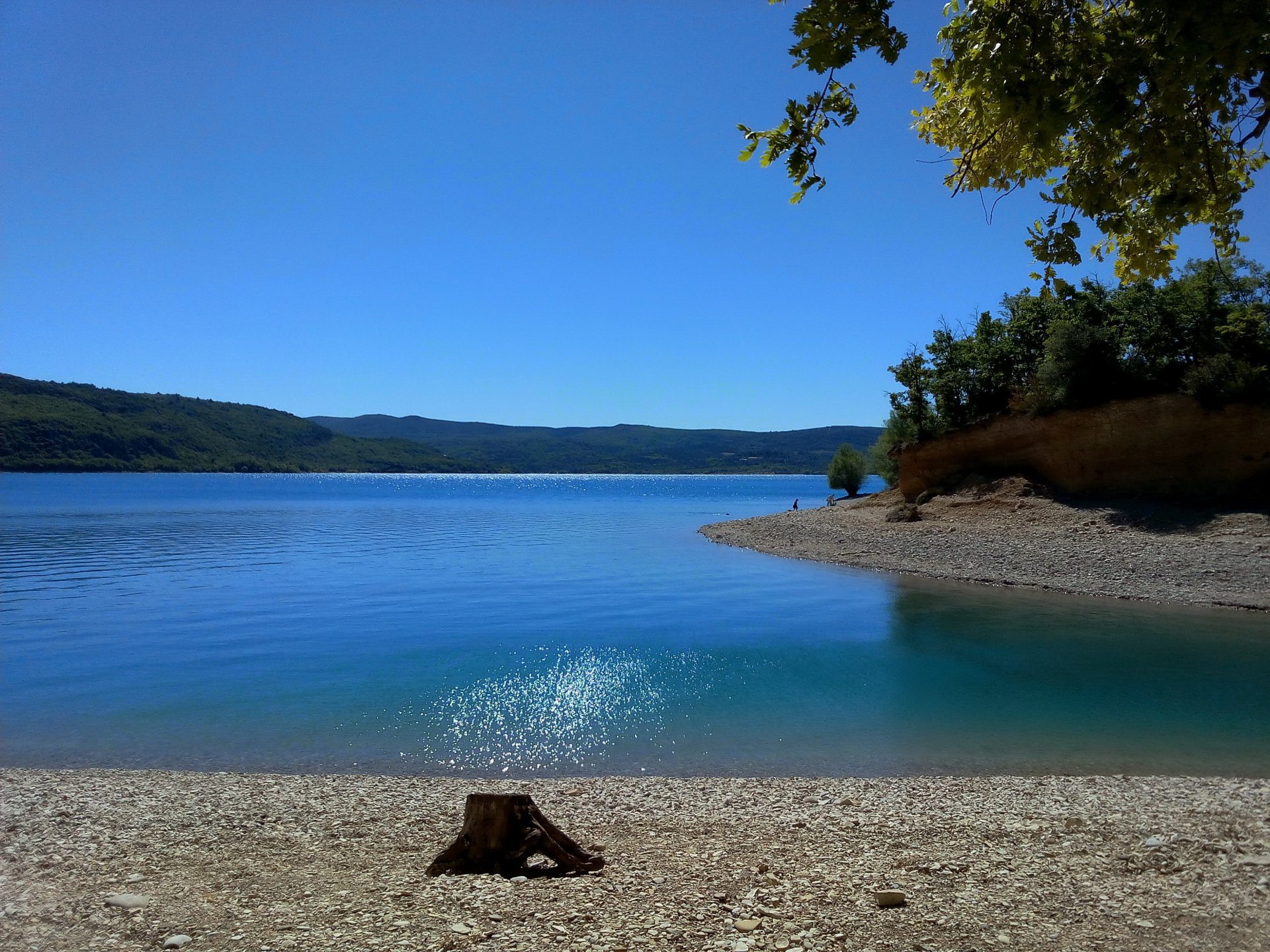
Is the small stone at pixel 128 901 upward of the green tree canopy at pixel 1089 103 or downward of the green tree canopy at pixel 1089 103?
downward

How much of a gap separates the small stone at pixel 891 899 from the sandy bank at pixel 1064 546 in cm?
2325

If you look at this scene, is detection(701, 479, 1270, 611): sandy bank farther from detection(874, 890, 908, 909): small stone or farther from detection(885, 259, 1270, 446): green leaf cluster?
detection(874, 890, 908, 909): small stone

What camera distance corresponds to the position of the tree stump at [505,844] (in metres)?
6.53

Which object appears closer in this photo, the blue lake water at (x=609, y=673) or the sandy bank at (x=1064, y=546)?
the blue lake water at (x=609, y=673)

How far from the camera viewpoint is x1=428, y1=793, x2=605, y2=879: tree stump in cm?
A: 653

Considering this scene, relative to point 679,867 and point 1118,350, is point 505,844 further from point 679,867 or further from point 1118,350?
point 1118,350

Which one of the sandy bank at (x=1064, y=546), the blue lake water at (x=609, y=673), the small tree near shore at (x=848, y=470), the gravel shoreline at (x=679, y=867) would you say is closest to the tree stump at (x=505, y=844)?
the gravel shoreline at (x=679, y=867)

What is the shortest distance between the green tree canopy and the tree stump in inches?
224

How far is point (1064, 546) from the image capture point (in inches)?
1181

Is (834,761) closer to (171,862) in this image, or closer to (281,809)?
(281,809)

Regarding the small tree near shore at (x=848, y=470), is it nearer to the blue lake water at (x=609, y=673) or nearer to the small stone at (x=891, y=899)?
the blue lake water at (x=609, y=673)

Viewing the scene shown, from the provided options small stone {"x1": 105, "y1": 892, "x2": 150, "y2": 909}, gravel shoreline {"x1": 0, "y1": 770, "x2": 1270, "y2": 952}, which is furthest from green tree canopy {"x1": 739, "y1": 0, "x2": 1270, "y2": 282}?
small stone {"x1": 105, "y1": 892, "x2": 150, "y2": 909}

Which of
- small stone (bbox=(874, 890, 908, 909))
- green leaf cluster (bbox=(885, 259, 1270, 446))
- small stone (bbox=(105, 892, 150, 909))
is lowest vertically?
small stone (bbox=(105, 892, 150, 909))

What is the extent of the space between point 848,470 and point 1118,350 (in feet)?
147
